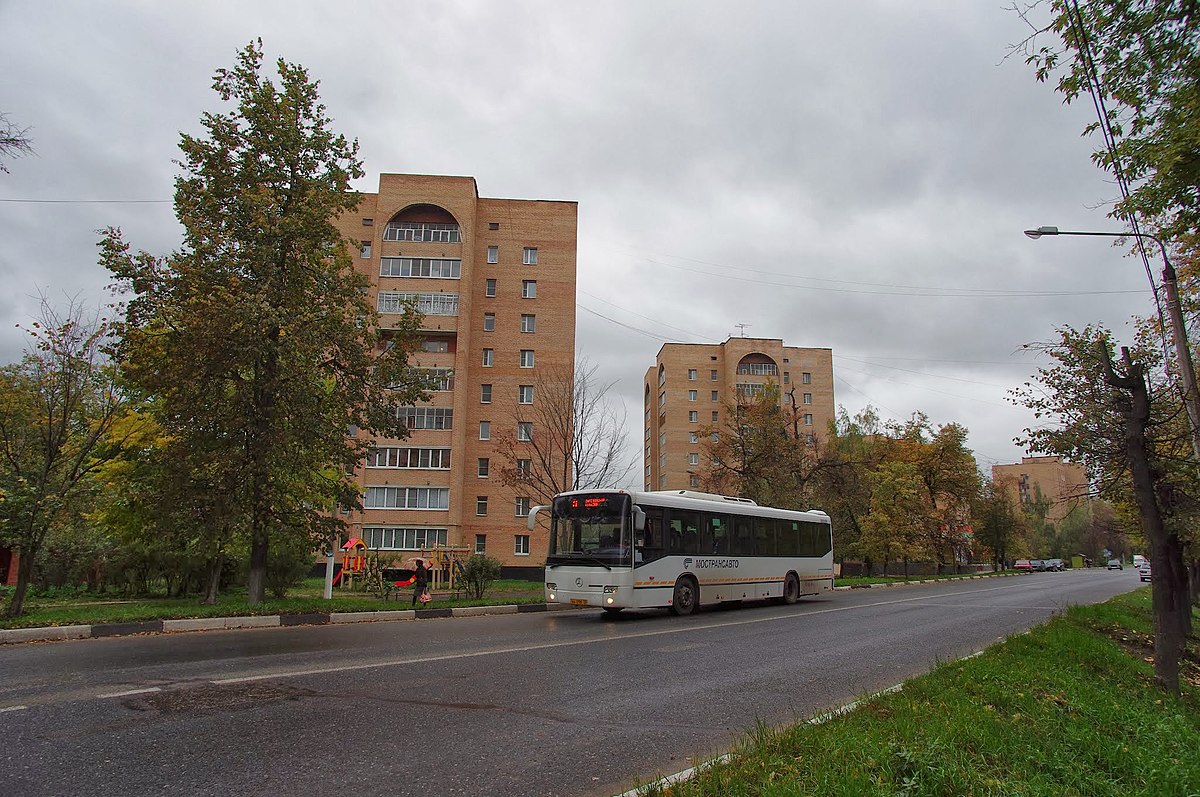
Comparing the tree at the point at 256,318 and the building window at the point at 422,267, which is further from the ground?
the building window at the point at 422,267

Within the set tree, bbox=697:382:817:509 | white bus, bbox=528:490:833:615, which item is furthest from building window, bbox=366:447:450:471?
white bus, bbox=528:490:833:615

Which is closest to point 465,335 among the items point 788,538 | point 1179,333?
point 788,538

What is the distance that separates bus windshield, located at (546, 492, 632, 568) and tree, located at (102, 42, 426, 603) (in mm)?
5392

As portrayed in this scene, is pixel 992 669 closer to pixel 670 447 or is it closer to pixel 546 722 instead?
pixel 546 722

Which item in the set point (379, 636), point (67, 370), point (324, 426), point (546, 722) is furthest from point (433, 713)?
point (67, 370)

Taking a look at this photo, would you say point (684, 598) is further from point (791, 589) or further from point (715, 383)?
point (715, 383)

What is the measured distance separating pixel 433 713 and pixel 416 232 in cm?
4436

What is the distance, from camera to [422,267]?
1815 inches

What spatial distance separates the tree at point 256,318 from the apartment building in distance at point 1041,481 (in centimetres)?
1620

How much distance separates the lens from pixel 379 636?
1172 cm

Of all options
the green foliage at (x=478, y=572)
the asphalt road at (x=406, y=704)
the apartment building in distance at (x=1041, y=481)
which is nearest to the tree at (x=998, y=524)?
the apartment building in distance at (x=1041, y=481)

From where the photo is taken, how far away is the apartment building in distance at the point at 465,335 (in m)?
42.8

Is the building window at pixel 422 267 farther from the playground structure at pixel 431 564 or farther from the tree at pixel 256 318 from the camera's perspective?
the tree at pixel 256 318

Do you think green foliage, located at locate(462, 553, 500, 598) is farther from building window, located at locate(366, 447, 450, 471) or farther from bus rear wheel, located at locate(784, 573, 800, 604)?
building window, located at locate(366, 447, 450, 471)
